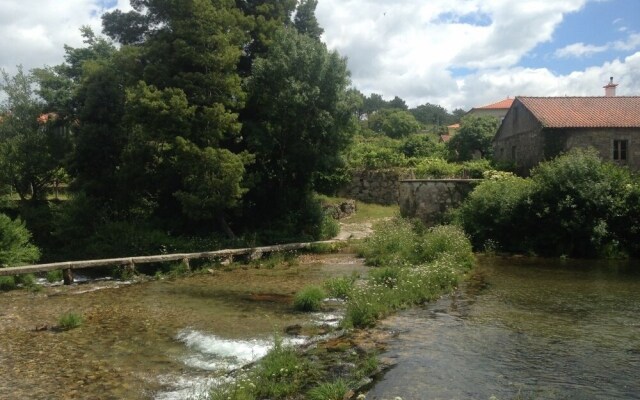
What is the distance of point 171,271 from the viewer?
18.2 metres

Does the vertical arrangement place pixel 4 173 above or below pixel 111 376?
above

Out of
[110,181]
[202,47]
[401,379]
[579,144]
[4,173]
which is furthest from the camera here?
[579,144]

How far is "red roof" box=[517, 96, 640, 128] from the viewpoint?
29922 mm

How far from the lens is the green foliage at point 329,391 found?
709 centimetres

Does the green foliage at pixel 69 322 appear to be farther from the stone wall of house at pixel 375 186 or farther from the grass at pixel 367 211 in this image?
the stone wall of house at pixel 375 186

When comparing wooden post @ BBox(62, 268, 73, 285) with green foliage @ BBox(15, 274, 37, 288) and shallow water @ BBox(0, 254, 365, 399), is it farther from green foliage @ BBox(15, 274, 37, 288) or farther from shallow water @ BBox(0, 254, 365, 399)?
green foliage @ BBox(15, 274, 37, 288)

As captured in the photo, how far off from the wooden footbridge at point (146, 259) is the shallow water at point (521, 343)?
28.7ft

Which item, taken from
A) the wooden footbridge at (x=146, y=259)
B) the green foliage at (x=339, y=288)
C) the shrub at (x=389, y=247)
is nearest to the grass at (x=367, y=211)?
the wooden footbridge at (x=146, y=259)

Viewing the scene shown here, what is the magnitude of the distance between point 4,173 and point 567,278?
2618 centimetres

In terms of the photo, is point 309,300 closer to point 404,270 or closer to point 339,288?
point 339,288

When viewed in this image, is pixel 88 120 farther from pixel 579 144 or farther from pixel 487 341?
pixel 579 144

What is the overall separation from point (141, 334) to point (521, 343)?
25.0ft

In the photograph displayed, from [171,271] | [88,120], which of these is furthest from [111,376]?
[88,120]

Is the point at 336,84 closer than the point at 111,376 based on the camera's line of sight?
No
